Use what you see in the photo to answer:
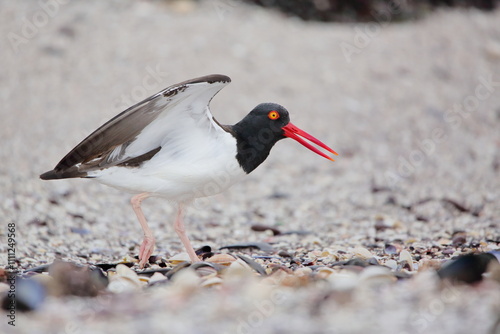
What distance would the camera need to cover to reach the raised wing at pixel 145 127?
154 inches

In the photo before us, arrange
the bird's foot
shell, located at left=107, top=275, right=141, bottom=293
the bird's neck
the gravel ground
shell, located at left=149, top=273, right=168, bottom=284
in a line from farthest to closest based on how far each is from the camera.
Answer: the bird's neck < the bird's foot < shell, located at left=149, top=273, right=168, bottom=284 < shell, located at left=107, top=275, right=141, bottom=293 < the gravel ground

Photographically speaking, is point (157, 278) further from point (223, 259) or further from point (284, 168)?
point (284, 168)

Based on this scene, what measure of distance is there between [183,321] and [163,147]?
5.87 feet

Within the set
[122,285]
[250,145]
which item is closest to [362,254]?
[250,145]

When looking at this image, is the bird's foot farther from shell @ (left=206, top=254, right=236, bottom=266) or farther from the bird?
shell @ (left=206, top=254, right=236, bottom=266)

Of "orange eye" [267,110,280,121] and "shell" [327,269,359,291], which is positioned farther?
"orange eye" [267,110,280,121]

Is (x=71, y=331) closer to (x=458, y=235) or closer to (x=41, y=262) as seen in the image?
(x=41, y=262)

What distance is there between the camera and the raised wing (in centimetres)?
390

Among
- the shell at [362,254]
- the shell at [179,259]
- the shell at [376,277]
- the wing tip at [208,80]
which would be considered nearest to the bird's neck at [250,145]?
the wing tip at [208,80]

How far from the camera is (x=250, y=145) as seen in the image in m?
4.35

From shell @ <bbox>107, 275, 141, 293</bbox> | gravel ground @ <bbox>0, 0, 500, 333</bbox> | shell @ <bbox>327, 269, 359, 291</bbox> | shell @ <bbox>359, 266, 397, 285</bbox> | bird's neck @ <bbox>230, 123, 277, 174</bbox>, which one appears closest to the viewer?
gravel ground @ <bbox>0, 0, 500, 333</bbox>

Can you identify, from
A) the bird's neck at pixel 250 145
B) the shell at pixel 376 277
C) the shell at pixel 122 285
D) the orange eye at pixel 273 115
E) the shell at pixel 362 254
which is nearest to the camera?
the shell at pixel 376 277

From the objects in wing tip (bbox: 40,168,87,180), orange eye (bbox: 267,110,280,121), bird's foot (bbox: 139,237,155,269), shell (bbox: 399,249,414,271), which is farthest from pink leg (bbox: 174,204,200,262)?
shell (bbox: 399,249,414,271)

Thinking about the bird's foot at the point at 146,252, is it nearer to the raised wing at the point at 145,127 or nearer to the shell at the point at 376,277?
the raised wing at the point at 145,127
